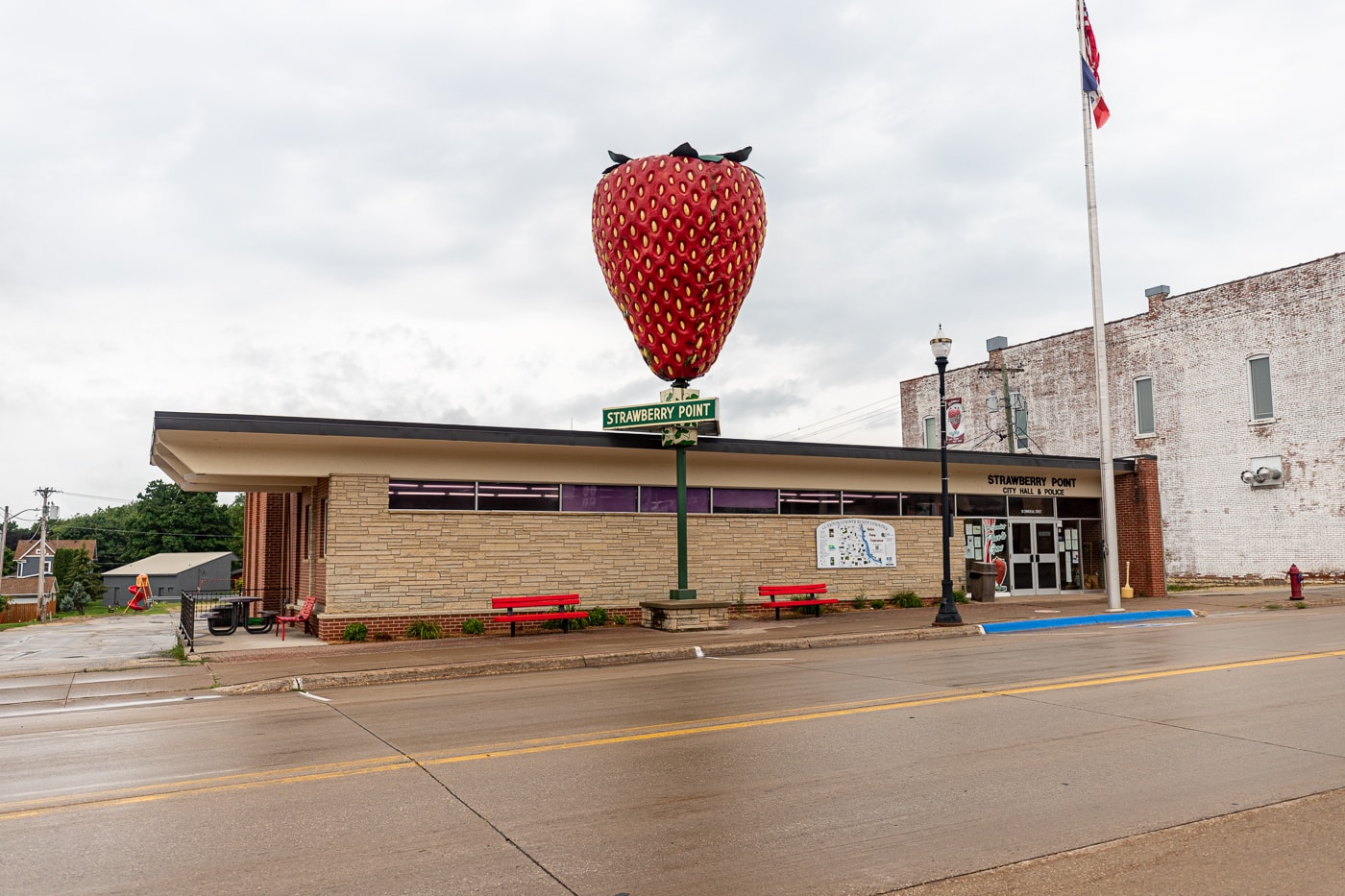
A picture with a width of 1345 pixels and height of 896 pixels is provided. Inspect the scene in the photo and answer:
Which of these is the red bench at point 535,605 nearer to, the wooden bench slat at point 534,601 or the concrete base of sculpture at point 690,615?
the wooden bench slat at point 534,601

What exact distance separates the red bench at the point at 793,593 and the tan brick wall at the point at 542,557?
1.06ft

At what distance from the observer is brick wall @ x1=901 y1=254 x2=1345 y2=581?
3091cm

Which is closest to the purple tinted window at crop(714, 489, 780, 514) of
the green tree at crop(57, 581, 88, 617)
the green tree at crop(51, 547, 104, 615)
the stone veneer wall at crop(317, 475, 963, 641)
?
the stone veneer wall at crop(317, 475, 963, 641)

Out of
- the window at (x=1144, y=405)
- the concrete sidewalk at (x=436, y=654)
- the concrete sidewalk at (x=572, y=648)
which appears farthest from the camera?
the window at (x=1144, y=405)

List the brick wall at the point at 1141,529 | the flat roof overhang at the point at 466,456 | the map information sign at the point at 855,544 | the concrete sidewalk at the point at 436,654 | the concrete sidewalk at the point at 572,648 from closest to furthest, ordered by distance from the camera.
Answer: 1. the concrete sidewalk at the point at 436,654
2. the concrete sidewalk at the point at 572,648
3. the flat roof overhang at the point at 466,456
4. the map information sign at the point at 855,544
5. the brick wall at the point at 1141,529

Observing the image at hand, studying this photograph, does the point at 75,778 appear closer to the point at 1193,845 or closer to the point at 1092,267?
the point at 1193,845

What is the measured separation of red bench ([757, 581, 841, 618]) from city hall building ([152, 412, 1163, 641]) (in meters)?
0.34

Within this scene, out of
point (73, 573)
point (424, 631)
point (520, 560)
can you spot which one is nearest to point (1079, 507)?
point (520, 560)

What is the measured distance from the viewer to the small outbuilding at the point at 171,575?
7444cm

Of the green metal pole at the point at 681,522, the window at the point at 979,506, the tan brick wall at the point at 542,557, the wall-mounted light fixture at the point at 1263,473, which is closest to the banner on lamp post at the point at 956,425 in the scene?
the wall-mounted light fixture at the point at 1263,473

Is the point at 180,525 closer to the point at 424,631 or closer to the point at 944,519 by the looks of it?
the point at 424,631

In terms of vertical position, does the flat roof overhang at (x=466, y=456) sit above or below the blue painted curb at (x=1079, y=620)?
above

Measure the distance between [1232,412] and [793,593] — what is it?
21.4 meters

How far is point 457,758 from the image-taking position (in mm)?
7410
